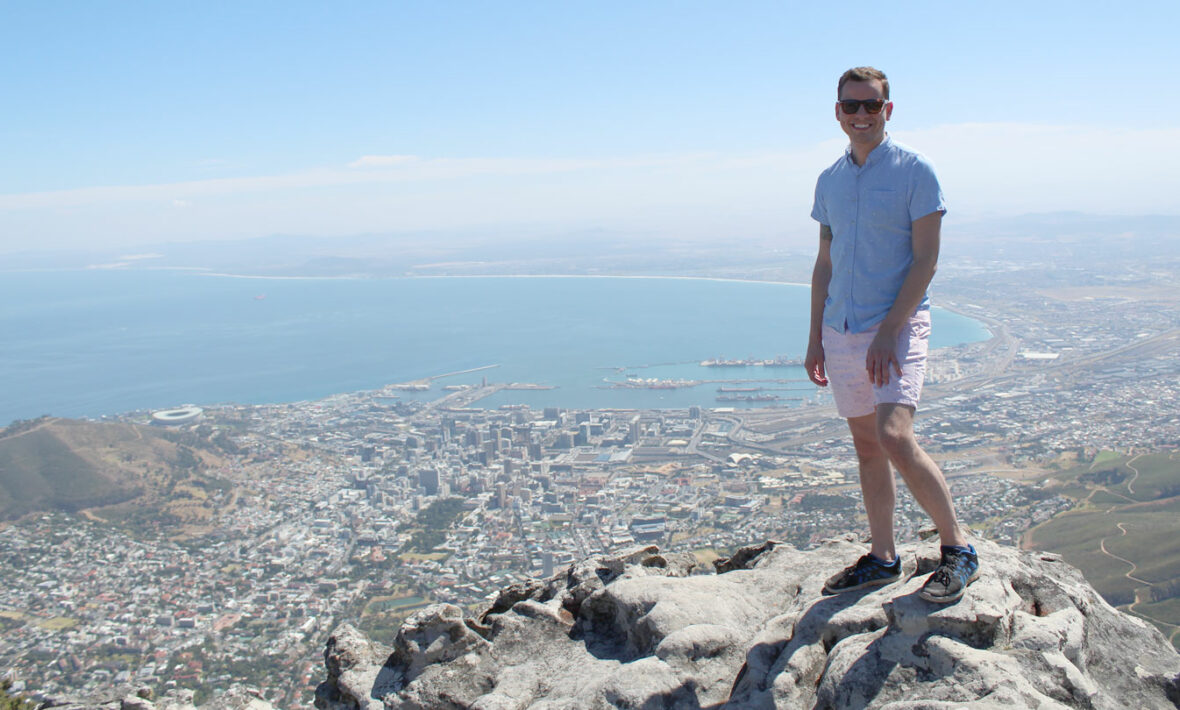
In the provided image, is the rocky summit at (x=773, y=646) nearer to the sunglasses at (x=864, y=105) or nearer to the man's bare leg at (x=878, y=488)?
the man's bare leg at (x=878, y=488)

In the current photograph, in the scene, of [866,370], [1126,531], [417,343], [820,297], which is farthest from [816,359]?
[417,343]

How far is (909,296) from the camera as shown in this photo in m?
3.76

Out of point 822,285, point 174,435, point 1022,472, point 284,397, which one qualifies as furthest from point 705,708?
point 284,397

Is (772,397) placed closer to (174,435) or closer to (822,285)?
(174,435)

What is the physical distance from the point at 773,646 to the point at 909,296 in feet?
5.95

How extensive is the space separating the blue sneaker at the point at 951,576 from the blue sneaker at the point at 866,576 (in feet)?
1.76

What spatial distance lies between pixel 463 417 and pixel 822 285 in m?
43.0

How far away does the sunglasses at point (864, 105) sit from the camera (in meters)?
3.84

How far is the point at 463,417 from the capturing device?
152ft

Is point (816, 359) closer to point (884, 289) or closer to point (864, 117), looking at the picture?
point (884, 289)

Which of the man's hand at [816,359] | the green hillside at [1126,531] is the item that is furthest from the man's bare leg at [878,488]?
the green hillside at [1126,531]

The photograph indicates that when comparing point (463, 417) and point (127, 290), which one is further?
point (127, 290)

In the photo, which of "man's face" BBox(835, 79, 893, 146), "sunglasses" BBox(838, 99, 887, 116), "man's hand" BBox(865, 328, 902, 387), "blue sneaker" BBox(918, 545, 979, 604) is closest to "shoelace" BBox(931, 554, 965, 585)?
"blue sneaker" BBox(918, 545, 979, 604)

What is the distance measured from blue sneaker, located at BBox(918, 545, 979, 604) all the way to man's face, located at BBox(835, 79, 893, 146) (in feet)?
6.47
